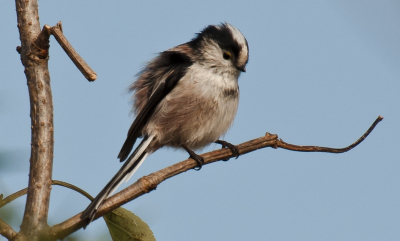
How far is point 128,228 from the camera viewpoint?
191 cm

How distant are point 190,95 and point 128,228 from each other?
1.90 metres

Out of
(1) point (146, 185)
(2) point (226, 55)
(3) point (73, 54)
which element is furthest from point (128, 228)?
(2) point (226, 55)

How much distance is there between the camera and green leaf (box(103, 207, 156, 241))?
188cm

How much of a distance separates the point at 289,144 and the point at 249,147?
0.21 meters

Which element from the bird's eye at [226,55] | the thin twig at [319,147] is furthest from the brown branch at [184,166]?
the bird's eye at [226,55]

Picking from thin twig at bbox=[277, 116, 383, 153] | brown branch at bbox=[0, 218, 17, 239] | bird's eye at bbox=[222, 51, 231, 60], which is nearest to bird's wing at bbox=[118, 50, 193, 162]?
bird's eye at bbox=[222, 51, 231, 60]

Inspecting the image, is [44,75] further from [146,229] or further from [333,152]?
[333,152]

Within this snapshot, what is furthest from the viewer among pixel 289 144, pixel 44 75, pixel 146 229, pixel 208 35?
pixel 208 35

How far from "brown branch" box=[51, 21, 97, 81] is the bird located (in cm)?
179

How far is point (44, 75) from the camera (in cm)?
170

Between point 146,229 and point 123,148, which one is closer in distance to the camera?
point 146,229

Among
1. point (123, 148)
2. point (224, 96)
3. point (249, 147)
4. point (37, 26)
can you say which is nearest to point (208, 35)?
point (224, 96)

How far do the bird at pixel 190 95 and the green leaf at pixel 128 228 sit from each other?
147cm

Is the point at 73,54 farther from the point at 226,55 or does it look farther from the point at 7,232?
the point at 226,55
